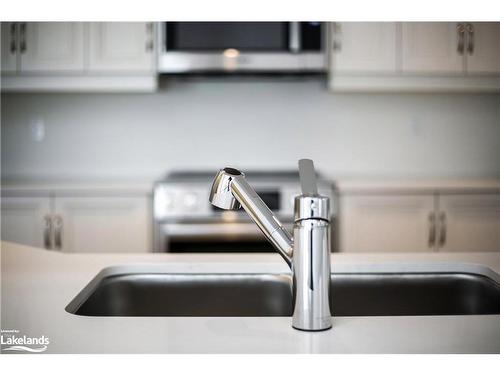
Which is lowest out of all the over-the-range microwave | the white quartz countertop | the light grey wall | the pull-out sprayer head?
the white quartz countertop

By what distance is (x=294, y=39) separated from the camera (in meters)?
2.90

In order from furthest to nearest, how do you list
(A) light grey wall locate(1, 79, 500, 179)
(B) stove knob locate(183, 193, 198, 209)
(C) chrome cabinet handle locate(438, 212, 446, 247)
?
1. (A) light grey wall locate(1, 79, 500, 179)
2. (C) chrome cabinet handle locate(438, 212, 446, 247)
3. (B) stove knob locate(183, 193, 198, 209)

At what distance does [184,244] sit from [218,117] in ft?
2.78

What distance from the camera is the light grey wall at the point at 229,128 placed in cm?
330

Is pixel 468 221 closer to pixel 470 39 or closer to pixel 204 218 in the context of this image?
pixel 470 39

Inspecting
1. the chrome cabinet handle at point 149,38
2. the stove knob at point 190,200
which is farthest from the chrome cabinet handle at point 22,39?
the stove knob at point 190,200

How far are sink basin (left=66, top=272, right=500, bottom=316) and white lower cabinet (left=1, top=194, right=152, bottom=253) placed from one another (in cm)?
160

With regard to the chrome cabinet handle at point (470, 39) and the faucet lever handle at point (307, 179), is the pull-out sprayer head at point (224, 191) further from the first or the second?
Result: the chrome cabinet handle at point (470, 39)

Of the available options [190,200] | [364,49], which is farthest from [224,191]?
[364,49]

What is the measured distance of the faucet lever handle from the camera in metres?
0.77

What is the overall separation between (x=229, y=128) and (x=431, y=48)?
112 cm

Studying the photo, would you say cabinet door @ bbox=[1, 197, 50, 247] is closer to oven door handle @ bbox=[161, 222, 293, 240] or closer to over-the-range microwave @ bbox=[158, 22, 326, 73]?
oven door handle @ bbox=[161, 222, 293, 240]

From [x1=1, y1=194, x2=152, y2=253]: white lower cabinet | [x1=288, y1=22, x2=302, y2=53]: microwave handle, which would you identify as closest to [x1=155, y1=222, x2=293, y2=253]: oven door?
[x1=1, y1=194, x2=152, y2=253]: white lower cabinet
